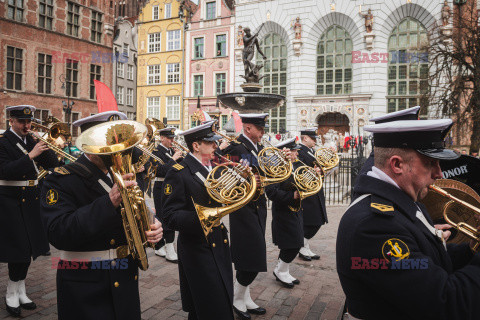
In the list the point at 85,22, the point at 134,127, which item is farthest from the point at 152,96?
the point at 134,127

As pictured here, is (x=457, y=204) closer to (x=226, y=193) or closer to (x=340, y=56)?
(x=226, y=193)

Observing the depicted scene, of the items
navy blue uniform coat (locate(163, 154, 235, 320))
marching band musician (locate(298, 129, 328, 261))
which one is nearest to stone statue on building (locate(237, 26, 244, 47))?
marching band musician (locate(298, 129, 328, 261))

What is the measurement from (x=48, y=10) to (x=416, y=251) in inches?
1493

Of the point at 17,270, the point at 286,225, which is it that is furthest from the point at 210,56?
the point at 17,270

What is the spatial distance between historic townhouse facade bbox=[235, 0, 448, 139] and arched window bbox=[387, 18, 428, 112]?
80mm

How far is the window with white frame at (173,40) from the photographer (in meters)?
39.6

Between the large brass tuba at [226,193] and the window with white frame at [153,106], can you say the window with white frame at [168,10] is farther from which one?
the large brass tuba at [226,193]

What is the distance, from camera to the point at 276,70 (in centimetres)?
3422

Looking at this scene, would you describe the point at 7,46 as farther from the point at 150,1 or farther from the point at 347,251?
the point at 347,251

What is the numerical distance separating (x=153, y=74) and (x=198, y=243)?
40.5 m

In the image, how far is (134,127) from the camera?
2.50 meters

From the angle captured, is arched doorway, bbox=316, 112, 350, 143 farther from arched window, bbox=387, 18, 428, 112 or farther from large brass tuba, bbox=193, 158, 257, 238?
large brass tuba, bbox=193, 158, 257, 238

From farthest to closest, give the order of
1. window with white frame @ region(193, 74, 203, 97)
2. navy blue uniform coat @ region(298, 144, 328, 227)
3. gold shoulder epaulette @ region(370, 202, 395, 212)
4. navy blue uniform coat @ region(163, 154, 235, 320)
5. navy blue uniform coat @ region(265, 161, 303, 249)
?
window with white frame @ region(193, 74, 203, 97)
navy blue uniform coat @ region(298, 144, 328, 227)
navy blue uniform coat @ region(265, 161, 303, 249)
navy blue uniform coat @ region(163, 154, 235, 320)
gold shoulder epaulette @ region(370, 202, 395, 212)

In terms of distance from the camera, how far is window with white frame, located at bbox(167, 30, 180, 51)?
3956cm
